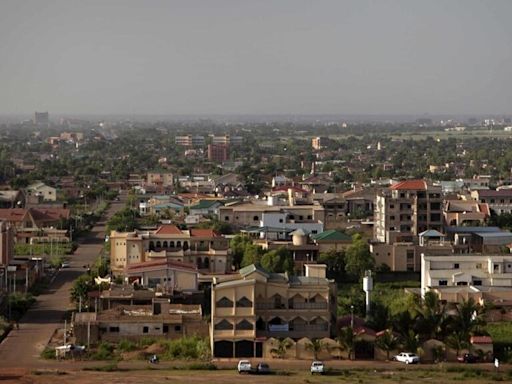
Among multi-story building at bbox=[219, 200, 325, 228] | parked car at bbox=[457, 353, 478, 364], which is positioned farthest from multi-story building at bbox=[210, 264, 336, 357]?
multi-story building at bbox=[219, 200, 325, 228]

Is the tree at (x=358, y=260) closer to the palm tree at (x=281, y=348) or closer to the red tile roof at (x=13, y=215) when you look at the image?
the palm tree at (x=281, y=348)

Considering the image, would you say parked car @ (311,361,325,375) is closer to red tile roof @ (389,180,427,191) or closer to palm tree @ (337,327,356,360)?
palm tree @ (337,327,356,360)

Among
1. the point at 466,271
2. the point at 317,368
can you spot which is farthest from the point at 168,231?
the point at 317,368

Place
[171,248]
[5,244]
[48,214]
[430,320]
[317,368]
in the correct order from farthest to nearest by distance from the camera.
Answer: [48,214]
[171,248]
[5,244]
[430,320]
[317,368]

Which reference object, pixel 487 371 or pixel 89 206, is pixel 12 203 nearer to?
pixel 89 206

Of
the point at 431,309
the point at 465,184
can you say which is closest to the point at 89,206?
the point at 465,184

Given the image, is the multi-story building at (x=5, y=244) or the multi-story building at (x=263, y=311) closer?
the multi-story building at (x=263, y=311)

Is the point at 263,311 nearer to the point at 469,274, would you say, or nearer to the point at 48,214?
the point at 469,274

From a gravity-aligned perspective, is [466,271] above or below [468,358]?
above

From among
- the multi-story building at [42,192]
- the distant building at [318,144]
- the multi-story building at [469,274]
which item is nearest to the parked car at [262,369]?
the multi-story building at [469,274]
